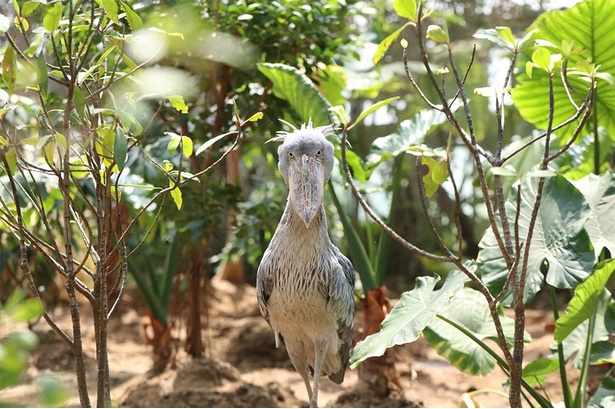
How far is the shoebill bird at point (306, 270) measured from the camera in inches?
78.7

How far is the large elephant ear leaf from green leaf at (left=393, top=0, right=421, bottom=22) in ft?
3.98

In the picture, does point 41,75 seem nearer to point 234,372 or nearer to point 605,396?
point 605,396

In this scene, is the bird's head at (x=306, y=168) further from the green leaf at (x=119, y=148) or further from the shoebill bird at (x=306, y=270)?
the green leaf at (x=119, y=148)

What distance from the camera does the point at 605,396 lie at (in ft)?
9.14

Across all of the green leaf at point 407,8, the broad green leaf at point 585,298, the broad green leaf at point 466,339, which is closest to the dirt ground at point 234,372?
the broad green leaf at point 466,339

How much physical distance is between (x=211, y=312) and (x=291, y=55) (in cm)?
258

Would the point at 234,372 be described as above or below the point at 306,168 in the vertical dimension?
below

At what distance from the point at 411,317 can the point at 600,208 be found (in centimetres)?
121

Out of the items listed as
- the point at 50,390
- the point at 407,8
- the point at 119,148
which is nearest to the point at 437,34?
the point at 407,8

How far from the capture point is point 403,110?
654cm

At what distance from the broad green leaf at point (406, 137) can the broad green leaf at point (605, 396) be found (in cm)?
124

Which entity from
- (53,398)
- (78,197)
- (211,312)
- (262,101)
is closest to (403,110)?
(211,312)

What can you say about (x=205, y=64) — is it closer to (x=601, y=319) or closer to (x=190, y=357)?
(x=190, y=357)

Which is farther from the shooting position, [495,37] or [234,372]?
[234,372]
